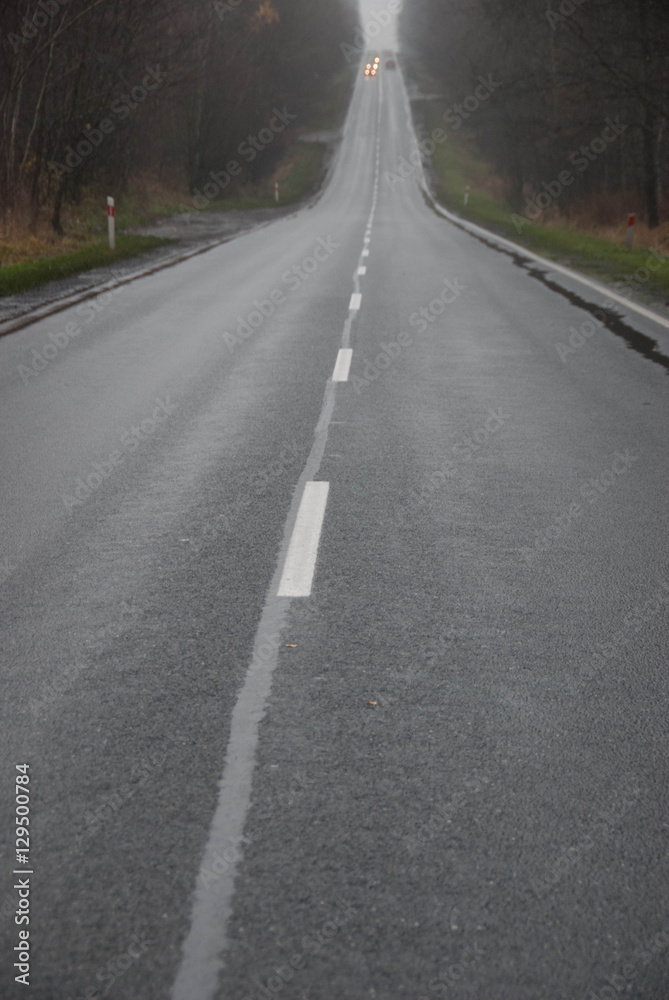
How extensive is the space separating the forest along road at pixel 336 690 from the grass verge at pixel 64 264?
8.23m

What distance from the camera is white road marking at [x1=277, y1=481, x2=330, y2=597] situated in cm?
454

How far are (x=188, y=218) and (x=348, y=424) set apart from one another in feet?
105

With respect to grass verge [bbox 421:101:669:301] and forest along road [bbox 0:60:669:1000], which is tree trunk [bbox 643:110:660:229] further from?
forest along road [bbox 0:60:669:1000]

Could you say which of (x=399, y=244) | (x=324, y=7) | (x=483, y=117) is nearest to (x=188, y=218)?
(x=399, y=244)

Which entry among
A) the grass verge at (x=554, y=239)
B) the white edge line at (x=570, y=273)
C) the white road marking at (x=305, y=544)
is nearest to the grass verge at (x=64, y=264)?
the white edge line at (x=570, y=273)

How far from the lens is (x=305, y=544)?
16.7 feet

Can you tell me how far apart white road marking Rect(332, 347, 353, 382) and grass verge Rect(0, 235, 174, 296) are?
24.2 ft

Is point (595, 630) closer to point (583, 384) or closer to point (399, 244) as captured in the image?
point (583, 384)

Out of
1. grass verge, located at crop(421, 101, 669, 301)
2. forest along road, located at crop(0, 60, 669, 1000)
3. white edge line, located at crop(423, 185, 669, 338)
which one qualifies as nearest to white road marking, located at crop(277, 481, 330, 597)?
forest along road, located at crop(0, 60, 669, 1000)

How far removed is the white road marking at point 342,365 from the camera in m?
9.38

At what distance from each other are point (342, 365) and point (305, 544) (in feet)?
16.9

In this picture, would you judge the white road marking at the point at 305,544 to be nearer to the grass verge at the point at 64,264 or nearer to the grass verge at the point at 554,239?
the grass verge at the point at 64,264

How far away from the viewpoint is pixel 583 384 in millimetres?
9195

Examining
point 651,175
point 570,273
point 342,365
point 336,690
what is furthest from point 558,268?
point 336,690
